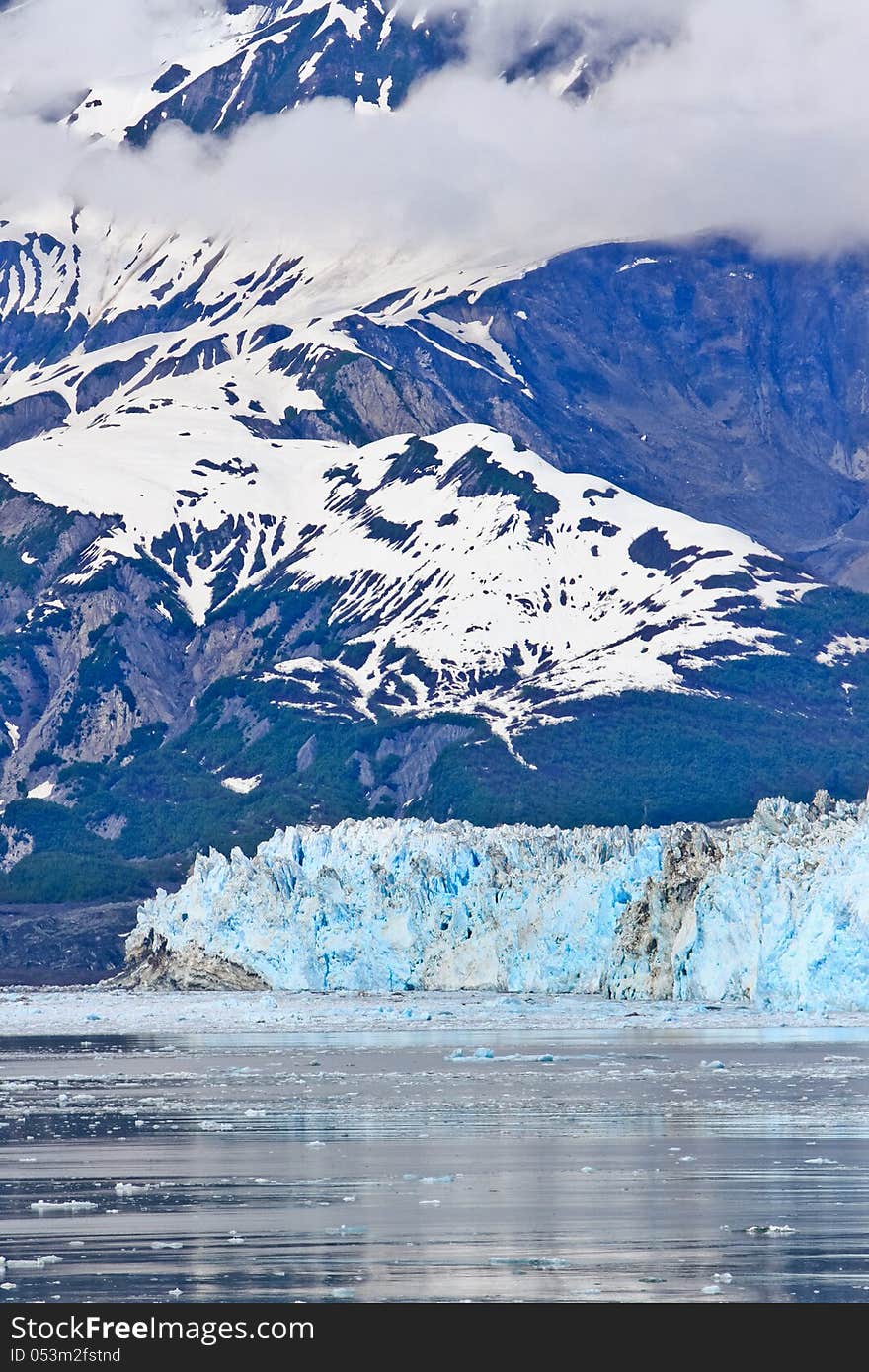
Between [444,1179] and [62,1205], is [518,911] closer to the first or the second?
[444,1179]

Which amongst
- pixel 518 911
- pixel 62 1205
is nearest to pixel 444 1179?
pixel 62 1205

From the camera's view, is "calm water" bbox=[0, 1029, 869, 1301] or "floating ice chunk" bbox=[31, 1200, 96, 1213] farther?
"floating ice chunk" bbox=[31, 1200, 96, 1213]

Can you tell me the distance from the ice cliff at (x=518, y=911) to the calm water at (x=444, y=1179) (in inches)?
1039

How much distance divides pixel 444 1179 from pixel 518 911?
8456cm

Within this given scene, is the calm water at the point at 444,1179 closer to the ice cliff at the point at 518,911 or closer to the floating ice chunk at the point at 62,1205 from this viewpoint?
the floating ice chunk at the point at 62,1205

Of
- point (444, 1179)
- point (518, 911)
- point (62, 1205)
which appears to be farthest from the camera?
point (518, 911)

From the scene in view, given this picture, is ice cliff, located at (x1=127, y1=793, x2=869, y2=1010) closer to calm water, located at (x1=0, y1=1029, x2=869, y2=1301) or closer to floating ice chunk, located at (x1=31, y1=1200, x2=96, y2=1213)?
calm water, located at (x1=0, y1=1029, x2=869, y2=1301)

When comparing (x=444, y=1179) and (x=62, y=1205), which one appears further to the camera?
(x=444, y=1179)

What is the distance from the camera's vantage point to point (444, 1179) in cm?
4747

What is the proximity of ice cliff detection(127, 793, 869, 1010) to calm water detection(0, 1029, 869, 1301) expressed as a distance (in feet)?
86.6

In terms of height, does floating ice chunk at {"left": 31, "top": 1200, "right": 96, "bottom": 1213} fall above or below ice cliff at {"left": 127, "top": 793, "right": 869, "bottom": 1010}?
above

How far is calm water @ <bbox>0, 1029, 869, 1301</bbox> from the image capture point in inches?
1411

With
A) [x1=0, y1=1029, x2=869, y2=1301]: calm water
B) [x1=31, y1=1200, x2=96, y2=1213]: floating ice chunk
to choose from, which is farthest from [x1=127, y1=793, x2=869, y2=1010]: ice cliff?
[x1=31, y1=1200, x2=96, y2=1213]: floating ice chunk
